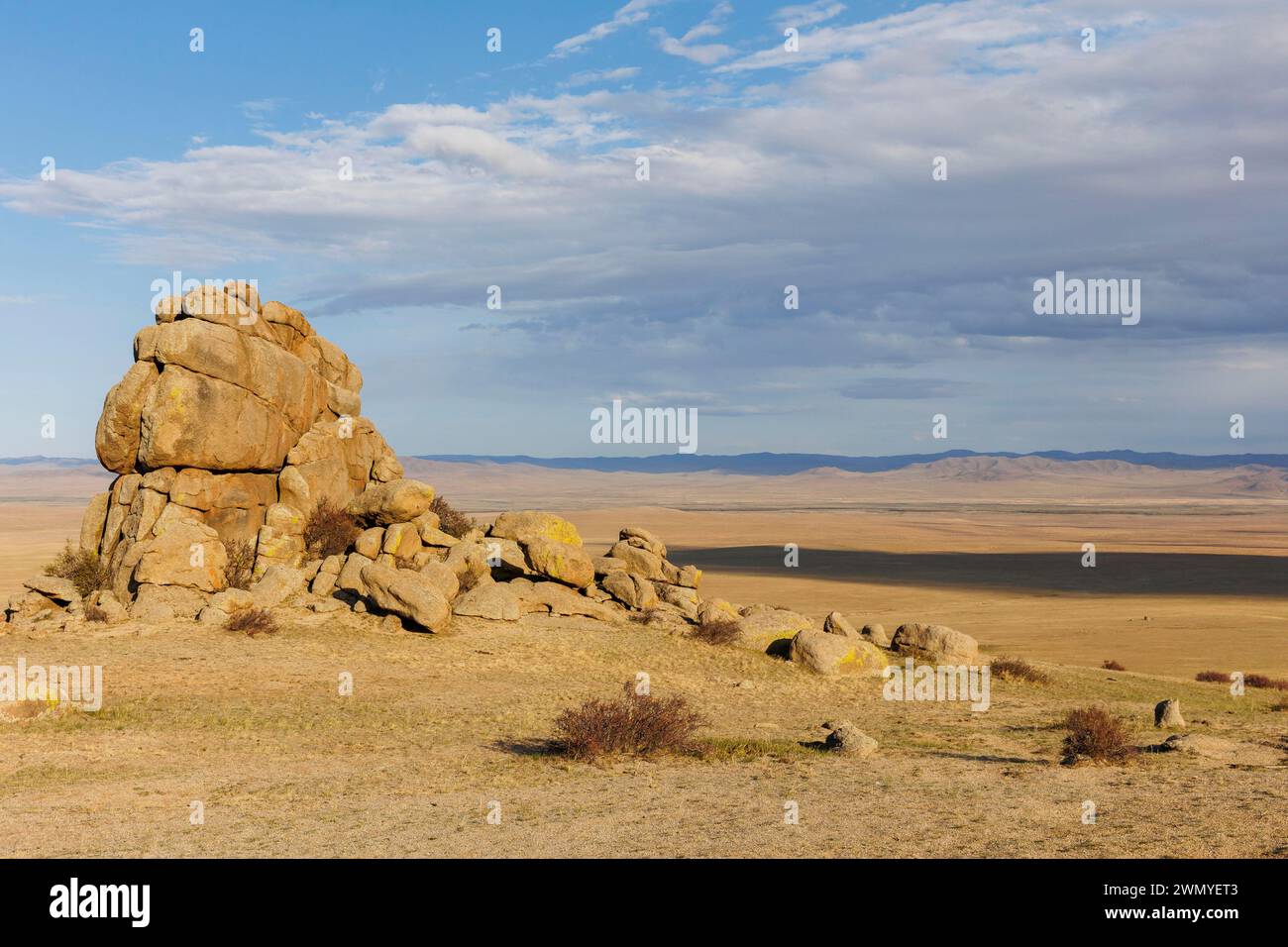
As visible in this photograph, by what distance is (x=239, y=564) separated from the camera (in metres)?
29.4

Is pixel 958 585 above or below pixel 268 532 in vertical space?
below

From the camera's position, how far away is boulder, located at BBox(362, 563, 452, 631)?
26812 mm

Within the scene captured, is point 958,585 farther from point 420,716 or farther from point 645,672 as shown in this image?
point 420,716

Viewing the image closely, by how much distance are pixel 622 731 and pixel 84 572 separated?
19.3 m

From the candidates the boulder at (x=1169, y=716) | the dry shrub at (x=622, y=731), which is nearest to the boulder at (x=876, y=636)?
the boulder at (x=1169, y=716)

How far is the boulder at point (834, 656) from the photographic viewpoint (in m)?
26.4

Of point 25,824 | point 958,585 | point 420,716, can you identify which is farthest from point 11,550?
point 25,824

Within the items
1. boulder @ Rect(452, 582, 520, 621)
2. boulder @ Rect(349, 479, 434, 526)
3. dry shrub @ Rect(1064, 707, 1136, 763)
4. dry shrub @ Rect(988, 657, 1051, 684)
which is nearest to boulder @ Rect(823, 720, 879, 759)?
dry shrub @ Rect(1064, 707, 1136, 763)

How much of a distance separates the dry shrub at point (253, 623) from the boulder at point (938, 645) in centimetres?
1655

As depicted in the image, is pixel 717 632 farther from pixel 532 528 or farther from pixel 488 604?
pixel 532 528

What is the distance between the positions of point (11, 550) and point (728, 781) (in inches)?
3051

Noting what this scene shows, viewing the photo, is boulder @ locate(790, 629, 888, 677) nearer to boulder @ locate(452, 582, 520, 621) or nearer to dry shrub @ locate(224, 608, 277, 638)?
boulder @ locate(452, 582, 520, 621)

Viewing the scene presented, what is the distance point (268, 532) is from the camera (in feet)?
98.3
